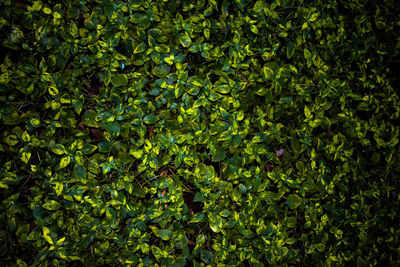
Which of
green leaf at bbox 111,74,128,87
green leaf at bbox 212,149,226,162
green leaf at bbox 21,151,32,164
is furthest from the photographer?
green leaf at bbox 212,149,226,162

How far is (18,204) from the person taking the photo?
1.22 meters

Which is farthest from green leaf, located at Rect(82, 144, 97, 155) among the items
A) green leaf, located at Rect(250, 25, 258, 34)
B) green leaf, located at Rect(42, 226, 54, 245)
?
green leaf, located at Rect(250, 25, 258, 34)

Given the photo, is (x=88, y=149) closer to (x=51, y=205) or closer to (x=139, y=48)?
(x=51, y=205)

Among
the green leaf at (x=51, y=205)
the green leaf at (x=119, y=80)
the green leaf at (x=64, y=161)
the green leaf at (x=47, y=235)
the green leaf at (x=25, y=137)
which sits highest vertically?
the green leaf at (x=119, y=80)

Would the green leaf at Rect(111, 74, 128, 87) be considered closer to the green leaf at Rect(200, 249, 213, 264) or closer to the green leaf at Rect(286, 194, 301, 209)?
the green leaf at Rect(200, 249, 213, 264)

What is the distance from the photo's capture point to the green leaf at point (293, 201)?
1.56 m

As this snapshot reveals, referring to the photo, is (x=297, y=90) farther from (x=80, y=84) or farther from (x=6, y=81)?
(x=6, y=81)

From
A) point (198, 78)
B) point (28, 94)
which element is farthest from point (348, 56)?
point (28, 94)

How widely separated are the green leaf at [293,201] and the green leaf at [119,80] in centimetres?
122

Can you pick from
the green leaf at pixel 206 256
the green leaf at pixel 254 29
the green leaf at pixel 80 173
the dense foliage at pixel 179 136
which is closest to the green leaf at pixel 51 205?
the dense foliage at pixel 179 136

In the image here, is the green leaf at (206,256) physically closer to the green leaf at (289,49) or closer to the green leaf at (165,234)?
the green leaf at (165,234)

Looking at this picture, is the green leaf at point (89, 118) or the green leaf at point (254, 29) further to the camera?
the green leaf at point (254, 29)

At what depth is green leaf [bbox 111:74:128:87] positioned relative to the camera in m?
1.31

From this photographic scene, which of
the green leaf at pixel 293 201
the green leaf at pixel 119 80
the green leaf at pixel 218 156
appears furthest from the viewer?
the green leaf at pixel 293 201
